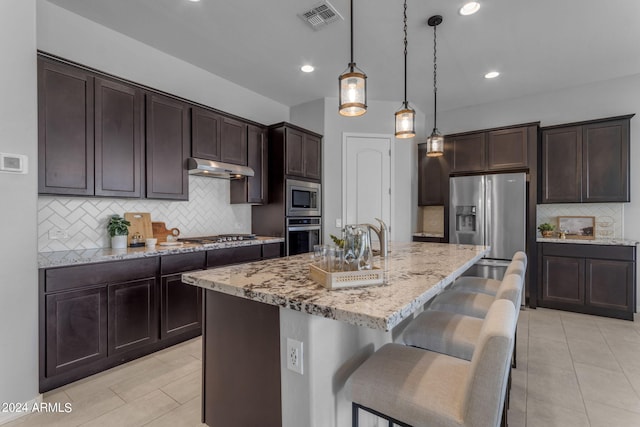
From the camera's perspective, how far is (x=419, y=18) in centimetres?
271

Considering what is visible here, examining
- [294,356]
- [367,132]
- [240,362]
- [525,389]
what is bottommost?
[525,389]

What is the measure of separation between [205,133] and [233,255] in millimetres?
1347

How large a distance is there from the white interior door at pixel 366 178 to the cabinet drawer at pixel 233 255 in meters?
1.61

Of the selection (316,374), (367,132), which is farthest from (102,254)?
(367,132)

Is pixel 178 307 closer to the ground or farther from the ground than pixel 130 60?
closer to the ground

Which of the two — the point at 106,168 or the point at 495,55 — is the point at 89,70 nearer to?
the point at 106,168

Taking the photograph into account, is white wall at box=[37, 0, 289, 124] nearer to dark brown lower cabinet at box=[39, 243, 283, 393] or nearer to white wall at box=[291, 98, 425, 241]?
white wall at box=[291, 98, 425, 241]

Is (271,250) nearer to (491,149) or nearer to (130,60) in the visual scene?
(130,60)

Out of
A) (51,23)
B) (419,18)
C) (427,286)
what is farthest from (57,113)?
(419,18)

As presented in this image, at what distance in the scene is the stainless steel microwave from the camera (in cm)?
398

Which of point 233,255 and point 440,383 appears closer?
point 440,383

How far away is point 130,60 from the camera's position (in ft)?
9.98

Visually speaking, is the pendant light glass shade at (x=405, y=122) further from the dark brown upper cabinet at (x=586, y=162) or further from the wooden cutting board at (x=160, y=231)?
the dark brown upper cabinet at (x=586, y=162)

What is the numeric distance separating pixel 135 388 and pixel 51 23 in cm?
295
